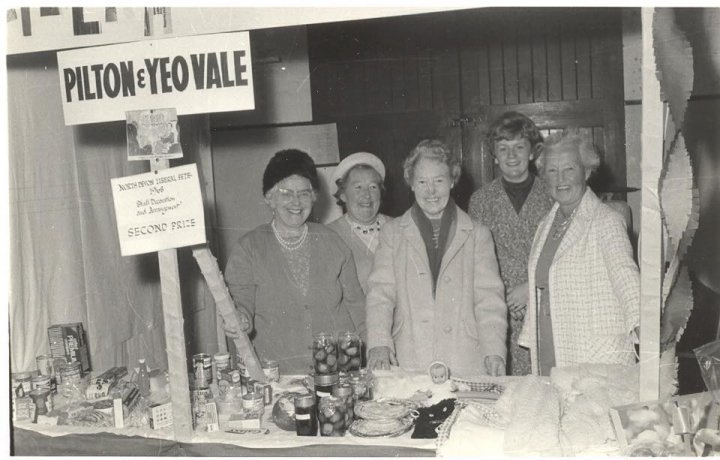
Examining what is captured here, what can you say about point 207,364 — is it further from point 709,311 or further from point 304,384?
point 709,311

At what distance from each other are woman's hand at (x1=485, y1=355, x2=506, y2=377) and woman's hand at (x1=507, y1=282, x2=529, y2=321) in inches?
26.9

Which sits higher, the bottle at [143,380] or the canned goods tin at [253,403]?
the bottle at [143,380]

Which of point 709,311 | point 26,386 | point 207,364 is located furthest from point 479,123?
point 26,386

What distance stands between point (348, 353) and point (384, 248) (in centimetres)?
72

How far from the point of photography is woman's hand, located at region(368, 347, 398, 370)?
2.44 m

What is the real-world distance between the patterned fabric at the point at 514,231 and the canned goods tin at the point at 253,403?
1.69 m

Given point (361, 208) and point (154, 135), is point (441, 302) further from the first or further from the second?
point (154, 135)

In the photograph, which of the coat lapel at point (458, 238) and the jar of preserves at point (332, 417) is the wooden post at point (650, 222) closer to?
the jar of preserves at point (332, 417)

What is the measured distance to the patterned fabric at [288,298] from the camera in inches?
112

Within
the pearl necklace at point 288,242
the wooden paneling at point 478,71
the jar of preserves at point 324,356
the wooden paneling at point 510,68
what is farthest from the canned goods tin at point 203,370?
the wooden paneling at point 510,68

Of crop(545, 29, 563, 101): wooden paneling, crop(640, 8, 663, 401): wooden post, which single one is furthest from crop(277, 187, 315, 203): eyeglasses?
crop(545, 29, 563, 101): wooden paneling

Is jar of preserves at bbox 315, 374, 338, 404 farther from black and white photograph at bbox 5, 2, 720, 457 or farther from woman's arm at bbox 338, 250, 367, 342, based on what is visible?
woman's arm at bbox 338, 250, 367, 342

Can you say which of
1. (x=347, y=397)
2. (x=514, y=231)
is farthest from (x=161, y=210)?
(x=514, y=231)

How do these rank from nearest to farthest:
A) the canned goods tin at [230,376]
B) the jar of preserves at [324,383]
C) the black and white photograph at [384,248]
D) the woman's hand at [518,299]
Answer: the black and white photograph at [384,248], the jar of preserves at [324,383], the canned goods tin at [230,376], the woman's hand at [518,299]
